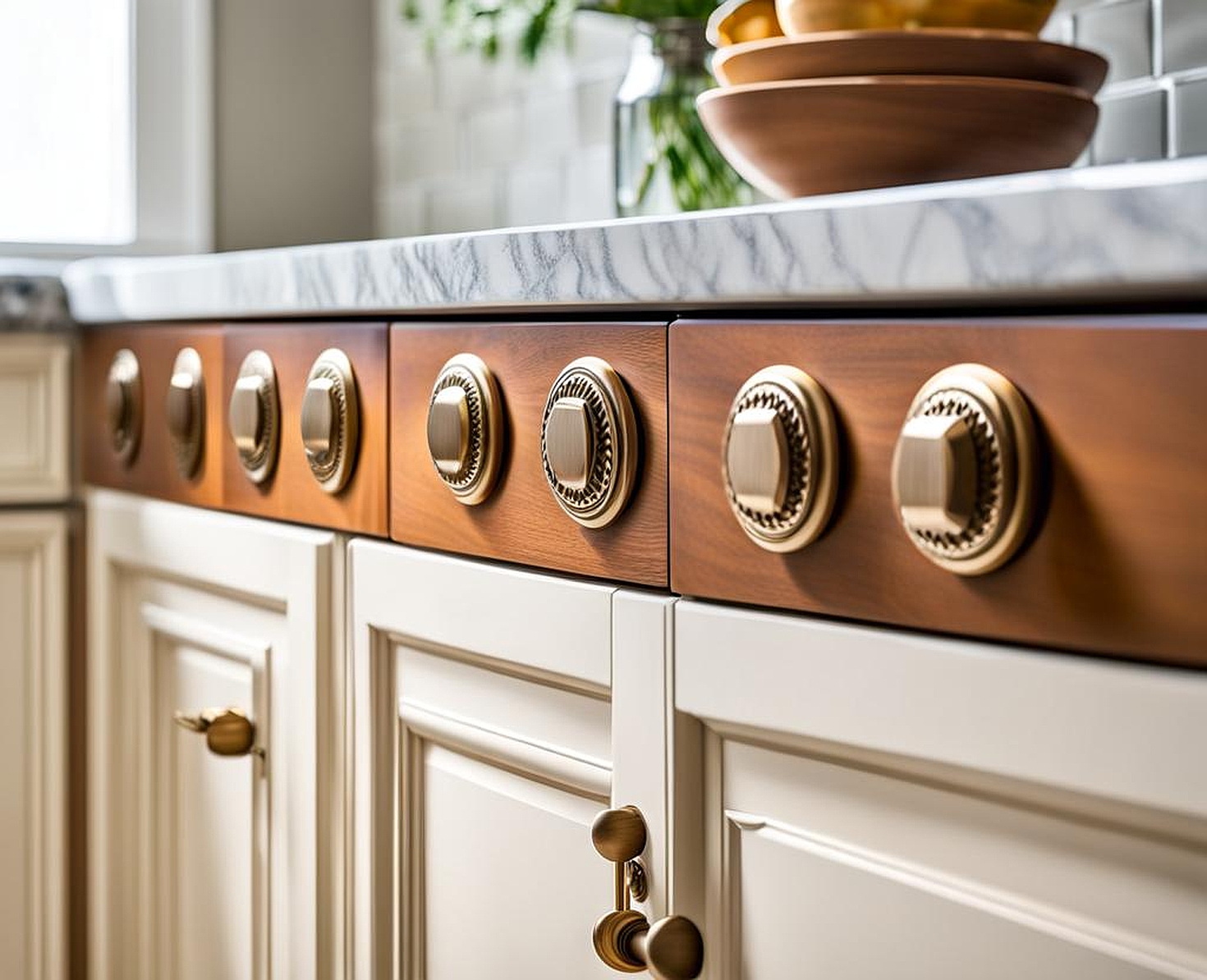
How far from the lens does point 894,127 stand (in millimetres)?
731

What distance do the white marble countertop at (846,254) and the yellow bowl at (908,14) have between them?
22cm

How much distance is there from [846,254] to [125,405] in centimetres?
80

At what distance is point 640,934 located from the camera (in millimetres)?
662

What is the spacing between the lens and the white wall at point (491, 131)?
166 cm

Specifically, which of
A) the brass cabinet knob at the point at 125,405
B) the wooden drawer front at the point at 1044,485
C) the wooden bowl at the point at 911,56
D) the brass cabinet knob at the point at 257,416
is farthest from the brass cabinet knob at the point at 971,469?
the brass cabinet knob at the point at 125,405

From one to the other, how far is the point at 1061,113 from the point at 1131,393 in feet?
1.16

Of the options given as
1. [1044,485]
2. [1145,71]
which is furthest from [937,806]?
[1145,71]

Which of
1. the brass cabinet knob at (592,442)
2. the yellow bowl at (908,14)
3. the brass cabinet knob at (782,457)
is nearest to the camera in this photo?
the brass cabinet knob at (782,457)

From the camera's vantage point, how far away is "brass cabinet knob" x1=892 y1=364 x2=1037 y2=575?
19.3 inches

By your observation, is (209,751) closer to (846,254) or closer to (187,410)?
(187,410)

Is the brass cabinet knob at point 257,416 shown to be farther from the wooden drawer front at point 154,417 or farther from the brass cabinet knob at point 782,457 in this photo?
the brass cabinet knob at point 782,457

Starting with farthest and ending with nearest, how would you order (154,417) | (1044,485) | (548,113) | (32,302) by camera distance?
(548,113)
(32,302)
(154,417)
(1044,485)

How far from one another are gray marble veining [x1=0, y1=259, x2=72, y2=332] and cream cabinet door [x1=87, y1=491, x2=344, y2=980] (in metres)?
0.16

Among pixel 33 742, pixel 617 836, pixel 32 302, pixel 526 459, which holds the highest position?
pixel 32 302
